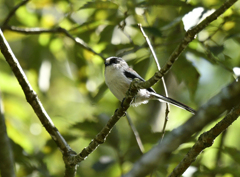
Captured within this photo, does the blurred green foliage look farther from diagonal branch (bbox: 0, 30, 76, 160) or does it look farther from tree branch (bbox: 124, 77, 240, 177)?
tree branch (bbox: 124, 77, 240, 177)

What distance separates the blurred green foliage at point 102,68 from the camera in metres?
2.71

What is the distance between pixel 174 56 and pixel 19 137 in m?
2.22

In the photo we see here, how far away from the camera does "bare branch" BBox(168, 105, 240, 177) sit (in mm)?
1667

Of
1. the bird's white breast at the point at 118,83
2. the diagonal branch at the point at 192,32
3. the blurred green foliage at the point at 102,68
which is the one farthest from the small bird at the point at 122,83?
the diagonal branch at the point at 192,32

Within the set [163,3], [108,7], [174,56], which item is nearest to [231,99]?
[174,56]

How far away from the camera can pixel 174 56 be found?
179 cm

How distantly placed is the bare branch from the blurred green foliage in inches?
17.8

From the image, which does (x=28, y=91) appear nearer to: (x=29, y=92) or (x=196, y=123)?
(x=29, y=92)

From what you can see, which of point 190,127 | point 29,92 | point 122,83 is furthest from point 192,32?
point 122,83

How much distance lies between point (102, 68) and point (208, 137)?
8.51 feet

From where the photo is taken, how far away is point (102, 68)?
4227 mm

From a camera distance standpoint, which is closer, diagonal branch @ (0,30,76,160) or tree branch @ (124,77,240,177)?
tree branch @ (124,77,240,177)

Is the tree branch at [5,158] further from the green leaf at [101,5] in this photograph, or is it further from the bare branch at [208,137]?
the green leaf at [101,5]

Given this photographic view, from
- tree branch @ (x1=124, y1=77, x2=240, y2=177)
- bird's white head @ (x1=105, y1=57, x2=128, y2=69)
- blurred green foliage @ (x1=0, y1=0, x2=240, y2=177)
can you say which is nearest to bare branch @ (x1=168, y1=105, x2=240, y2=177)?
blurred green foliage @ (x1=0, y1=0, x2=240, y2=177)
